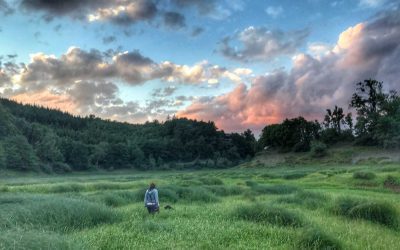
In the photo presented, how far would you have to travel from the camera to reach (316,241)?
54.9 feet

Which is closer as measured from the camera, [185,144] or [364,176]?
[364,176]

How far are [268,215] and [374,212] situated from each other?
632 cm

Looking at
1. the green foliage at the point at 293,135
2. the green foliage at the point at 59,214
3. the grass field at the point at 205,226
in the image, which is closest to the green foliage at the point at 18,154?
the green foliage at the point at 293,135

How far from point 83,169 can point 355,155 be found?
86512mm

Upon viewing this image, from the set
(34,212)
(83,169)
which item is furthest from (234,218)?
(83,169)

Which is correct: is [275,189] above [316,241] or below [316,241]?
below

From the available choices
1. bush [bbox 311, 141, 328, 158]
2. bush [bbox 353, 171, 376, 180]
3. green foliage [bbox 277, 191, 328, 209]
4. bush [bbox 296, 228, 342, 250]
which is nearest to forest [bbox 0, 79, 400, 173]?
bush [bbox 311, 141, 328, 158]

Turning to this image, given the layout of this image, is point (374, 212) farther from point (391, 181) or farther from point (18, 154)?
point (18, 154)

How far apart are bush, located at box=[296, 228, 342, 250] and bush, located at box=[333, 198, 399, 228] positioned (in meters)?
8.18

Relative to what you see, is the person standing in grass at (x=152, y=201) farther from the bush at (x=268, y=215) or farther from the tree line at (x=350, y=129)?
the tree line at (x=350, y=129)

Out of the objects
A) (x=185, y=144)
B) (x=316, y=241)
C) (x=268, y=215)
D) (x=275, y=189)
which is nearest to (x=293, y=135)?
(x=185, y=144)

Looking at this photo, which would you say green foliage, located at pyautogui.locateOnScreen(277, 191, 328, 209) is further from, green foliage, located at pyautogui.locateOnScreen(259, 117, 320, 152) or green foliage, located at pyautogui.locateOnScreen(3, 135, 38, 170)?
green foliage, located at pyautogui.locateOnScreen(259, 117, 320, 152)

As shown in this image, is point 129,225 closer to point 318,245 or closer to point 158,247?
Result: point 158,247

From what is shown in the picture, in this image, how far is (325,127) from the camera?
141 m
